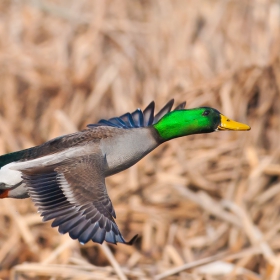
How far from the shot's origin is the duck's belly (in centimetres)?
371

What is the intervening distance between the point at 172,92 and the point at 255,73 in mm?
699

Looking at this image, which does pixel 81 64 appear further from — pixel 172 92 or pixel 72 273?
pixel 72 273

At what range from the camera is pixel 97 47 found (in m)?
6.64

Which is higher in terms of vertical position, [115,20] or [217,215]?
[115,20]

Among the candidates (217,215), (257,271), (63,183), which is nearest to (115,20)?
(217,215)

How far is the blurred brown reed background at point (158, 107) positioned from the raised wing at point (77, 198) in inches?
28.9

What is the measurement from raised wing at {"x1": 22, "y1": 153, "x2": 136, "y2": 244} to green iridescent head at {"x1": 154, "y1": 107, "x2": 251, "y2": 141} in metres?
0.46

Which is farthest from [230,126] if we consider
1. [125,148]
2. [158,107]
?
[158,107]

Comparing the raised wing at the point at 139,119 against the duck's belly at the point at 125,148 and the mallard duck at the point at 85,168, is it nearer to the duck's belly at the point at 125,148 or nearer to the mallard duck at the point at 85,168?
the mallard duck at the point at 85,168

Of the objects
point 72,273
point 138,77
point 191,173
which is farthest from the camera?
point 138,77

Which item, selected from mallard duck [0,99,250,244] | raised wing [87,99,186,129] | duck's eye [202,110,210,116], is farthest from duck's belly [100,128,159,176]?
raised wing [87,99,186,129]

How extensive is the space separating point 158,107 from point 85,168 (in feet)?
7.99

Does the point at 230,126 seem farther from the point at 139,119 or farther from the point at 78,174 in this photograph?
the point at 78,174

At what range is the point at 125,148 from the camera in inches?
148
